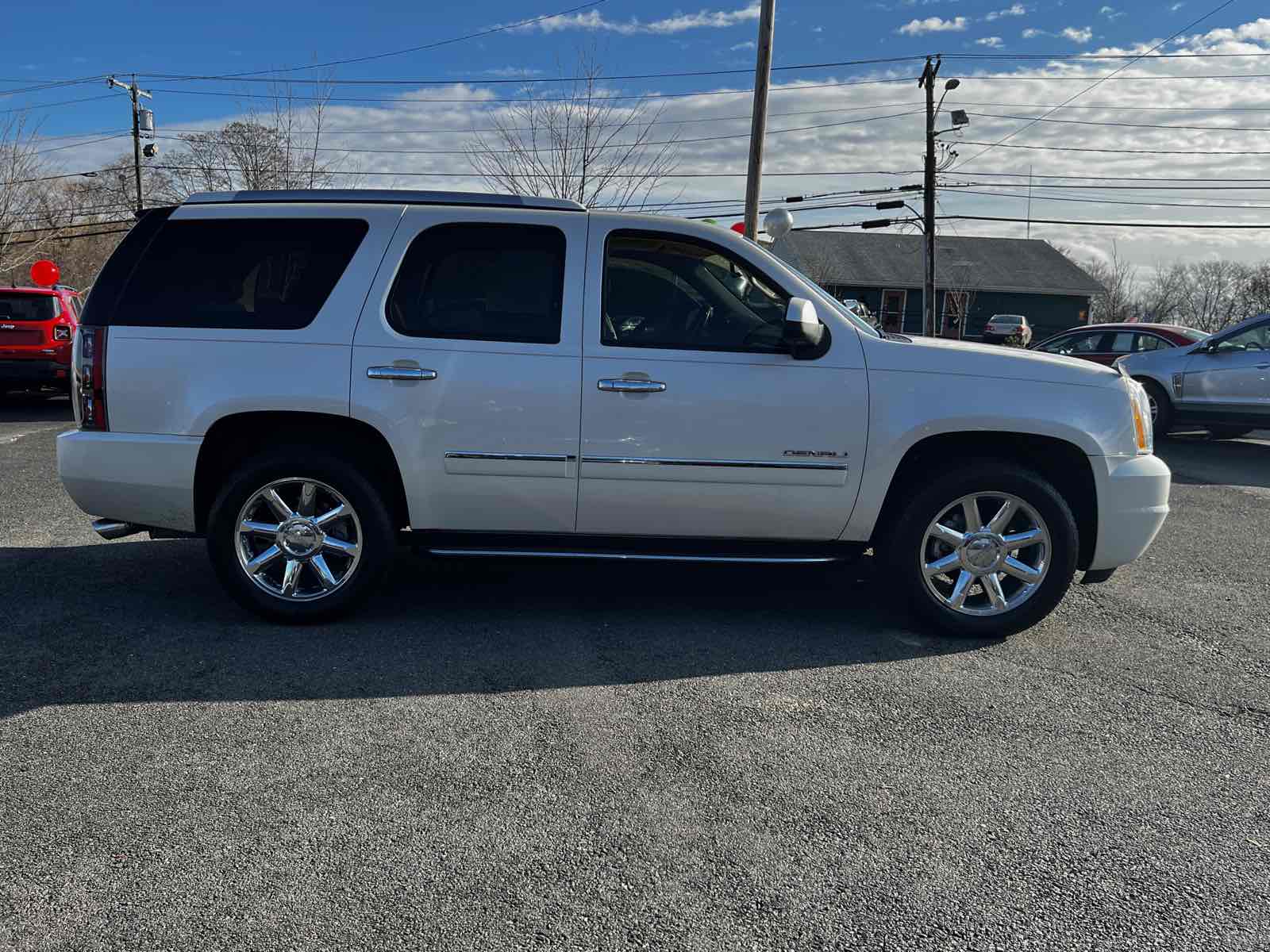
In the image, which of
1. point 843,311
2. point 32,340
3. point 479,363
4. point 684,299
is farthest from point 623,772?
point 32,340

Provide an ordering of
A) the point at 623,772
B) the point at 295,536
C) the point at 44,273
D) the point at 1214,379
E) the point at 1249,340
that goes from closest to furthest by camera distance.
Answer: the point at 623,772 < the point at 295,536 < the point at 1249,340 < the point at 1214,379 < the point at 44,273

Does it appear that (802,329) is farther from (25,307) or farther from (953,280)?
(953,280)

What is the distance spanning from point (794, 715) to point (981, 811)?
34.6 inches

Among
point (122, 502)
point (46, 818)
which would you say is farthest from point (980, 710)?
point (122, 502)

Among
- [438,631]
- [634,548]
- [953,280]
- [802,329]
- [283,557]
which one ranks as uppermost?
[953,280]

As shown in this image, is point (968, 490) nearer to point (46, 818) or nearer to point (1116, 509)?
point (1116, 509)

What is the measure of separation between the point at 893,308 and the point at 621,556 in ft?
168

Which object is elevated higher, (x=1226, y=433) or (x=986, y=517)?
(x=986, y=517)

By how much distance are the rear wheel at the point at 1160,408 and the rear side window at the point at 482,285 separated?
10.6m

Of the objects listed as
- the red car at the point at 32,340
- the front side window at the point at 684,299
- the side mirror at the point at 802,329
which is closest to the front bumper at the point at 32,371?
the red car at the point at 32,340

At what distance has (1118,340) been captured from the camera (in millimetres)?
14836

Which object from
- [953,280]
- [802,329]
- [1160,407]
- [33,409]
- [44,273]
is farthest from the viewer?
[953,280]

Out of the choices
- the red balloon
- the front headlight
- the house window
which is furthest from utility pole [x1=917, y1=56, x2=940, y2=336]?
the front headlight

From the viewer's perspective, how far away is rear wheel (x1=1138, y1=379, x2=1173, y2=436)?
41.3 ft
